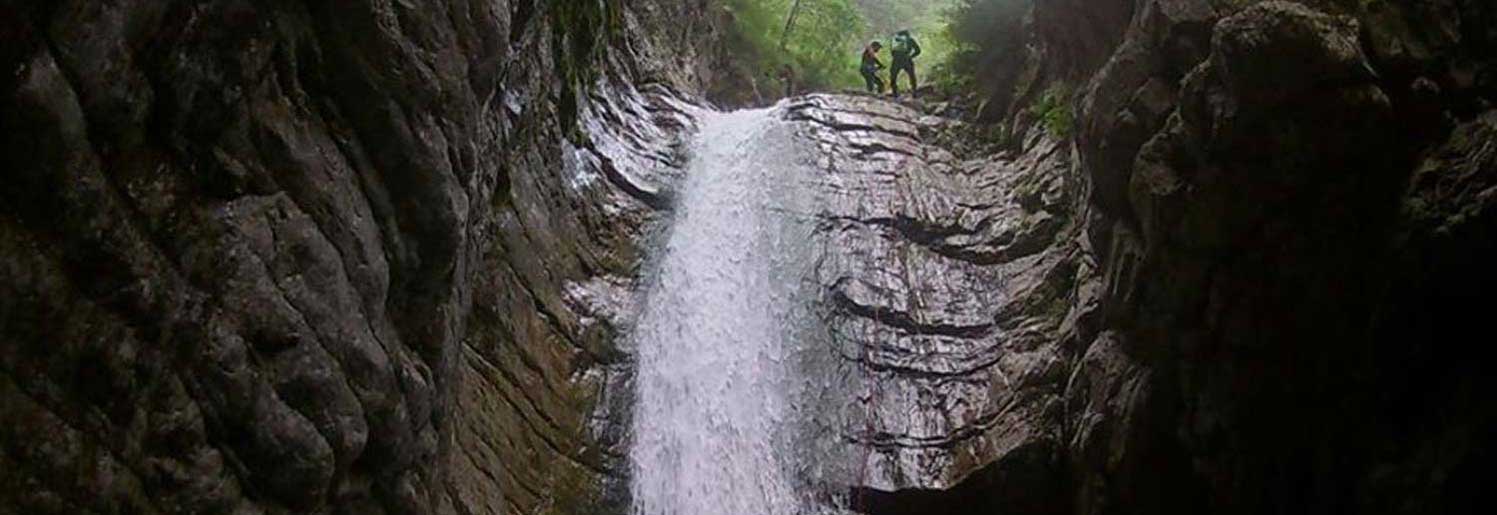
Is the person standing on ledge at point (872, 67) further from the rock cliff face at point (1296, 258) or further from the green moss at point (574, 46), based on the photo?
the rock cliff face at point (1296, 258)

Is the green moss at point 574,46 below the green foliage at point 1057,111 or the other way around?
the other way around

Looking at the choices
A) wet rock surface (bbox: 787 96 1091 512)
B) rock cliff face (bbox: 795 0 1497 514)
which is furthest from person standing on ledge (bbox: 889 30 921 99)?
rock cliff face (bbox: 795 0 1497 514)

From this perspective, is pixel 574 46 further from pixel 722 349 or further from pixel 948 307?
pixel 948 307

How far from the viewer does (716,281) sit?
14.1 m

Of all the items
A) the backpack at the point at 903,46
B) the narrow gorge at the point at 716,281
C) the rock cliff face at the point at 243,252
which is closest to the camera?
the rock cliff face at the point at 243,252

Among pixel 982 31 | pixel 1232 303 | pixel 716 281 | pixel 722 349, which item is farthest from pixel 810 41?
pixel 1232 303

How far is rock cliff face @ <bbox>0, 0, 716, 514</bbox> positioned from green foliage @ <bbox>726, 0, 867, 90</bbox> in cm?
1784

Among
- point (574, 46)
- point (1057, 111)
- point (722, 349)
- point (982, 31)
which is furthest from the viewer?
point (982, 31)

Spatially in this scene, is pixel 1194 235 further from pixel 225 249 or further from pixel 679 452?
pixel 225 249

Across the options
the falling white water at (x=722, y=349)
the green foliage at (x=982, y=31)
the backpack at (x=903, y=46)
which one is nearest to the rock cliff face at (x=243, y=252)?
the falling white water at (x=722, y=349)

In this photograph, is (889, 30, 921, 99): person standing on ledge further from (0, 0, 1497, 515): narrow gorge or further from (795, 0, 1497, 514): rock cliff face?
(795, 0, 1497, 514): rock cliff face

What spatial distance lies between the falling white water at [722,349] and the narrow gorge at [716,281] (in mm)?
57

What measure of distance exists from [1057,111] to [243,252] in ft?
34.6

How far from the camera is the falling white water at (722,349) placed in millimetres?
11141
